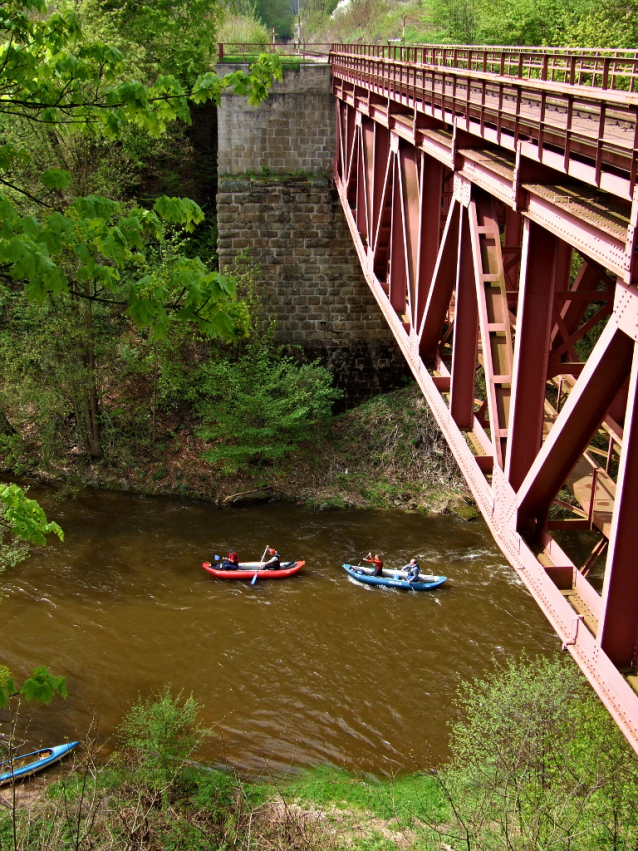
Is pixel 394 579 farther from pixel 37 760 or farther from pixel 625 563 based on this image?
pixel 625 563

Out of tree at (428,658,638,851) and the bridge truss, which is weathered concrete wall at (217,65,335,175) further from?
tree at (428,658,638,851)

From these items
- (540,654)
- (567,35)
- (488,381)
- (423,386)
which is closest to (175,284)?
(488,381)

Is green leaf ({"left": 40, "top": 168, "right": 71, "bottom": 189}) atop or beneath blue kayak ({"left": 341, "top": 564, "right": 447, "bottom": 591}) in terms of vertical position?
atop

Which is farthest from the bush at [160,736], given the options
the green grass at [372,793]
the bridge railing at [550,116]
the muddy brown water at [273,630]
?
the bridge railing at [550,116]

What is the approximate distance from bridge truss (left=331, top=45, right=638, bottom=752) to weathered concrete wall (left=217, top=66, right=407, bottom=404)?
11.1 m

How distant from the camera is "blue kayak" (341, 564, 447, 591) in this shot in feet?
57.4

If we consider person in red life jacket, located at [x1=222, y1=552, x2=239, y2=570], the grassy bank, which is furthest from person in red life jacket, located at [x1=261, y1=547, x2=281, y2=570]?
the grassy bank

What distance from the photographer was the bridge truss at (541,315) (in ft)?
16.8

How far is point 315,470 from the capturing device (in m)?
23.1

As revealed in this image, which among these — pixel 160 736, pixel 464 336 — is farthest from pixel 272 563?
pixel 464 336

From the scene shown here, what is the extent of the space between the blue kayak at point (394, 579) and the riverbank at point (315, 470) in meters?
3.83

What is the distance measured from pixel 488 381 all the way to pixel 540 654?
9.46m

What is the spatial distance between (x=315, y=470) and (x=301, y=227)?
747cm

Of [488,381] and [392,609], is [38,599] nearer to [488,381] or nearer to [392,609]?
[392,609]
